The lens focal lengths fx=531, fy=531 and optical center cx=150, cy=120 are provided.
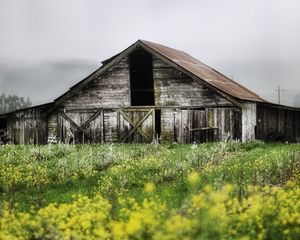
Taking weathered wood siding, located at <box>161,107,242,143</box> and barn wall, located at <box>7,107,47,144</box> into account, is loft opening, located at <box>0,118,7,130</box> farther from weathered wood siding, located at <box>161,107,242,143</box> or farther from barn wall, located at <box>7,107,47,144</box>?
weathered wood siding, located at <box>161,107,242,143</box>

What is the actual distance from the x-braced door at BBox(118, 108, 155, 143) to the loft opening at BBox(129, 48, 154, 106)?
2.10 meters

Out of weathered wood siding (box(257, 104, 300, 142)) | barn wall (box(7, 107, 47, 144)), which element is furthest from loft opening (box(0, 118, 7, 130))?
weathered wood siding (box(257, 104, 300, 142))

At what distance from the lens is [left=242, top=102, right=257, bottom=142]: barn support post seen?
29000mm

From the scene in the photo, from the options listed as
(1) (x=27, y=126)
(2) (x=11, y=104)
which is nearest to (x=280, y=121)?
(1) (x=27, y=126)

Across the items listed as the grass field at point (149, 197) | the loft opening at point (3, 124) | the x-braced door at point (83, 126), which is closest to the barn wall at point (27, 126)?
the x-braced door at point (83, 126)

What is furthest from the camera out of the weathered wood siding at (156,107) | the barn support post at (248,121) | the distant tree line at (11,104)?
the distant tree line at (11,104)

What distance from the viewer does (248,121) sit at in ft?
98.3

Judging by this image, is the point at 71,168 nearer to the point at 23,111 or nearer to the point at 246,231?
the point at 246,231

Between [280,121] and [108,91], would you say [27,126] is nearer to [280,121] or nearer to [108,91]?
[108,91]

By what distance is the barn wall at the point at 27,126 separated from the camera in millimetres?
32781

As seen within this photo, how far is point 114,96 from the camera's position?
31656 mm

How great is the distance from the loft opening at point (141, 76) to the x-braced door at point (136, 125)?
2.10 metres

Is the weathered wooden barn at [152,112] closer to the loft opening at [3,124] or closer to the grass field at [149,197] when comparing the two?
the loft opening at [3,124]

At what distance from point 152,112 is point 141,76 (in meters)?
5.27
